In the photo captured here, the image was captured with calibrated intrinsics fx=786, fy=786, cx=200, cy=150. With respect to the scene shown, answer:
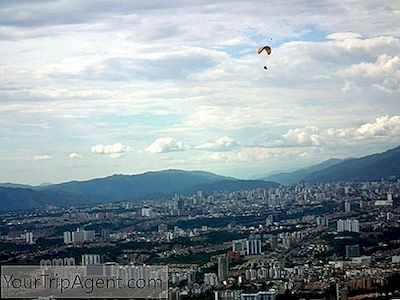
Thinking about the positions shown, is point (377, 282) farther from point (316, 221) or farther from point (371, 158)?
point (371, 158)

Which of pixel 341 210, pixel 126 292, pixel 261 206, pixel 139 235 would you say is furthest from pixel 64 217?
pixel 126 292

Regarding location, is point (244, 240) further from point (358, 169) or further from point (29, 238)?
point (358, 169)

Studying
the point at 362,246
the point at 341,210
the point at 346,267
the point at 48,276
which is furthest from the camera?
the point at 341,210

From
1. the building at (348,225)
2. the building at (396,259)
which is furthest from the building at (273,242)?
the building at (396,259)

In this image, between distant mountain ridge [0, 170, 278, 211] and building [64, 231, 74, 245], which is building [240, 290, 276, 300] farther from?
distant mountain ridge [0, 170, 278, 211]

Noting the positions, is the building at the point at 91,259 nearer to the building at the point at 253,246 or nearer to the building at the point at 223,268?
the building at the point at 223,268

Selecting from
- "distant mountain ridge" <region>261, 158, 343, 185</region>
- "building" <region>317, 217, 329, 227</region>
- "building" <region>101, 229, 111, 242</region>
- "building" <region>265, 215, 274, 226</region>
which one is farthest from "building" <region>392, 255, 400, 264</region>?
"distant mountain ridge" <region>261, 158, 343, 185</region>
